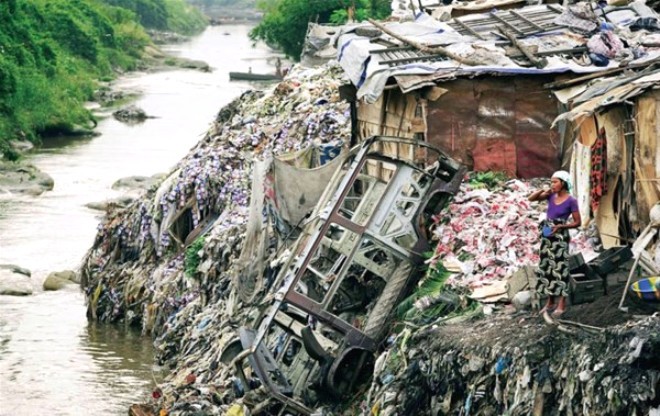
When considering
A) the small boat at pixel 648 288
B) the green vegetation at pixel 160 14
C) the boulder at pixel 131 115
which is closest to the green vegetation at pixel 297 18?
the boulder at pixel 131 115

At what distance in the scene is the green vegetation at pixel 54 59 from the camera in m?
33.2

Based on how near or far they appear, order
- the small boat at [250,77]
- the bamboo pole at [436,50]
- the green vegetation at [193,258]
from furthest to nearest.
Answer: the small boat at [250,77] → the green vegetation at [193,258] → the bamboo pole at [436,50]

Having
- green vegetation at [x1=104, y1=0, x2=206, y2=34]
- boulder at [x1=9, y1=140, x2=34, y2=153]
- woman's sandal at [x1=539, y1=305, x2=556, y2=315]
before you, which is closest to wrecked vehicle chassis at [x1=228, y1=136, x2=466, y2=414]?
woman's sandal at [x1=539, y1=305, x2=556, y2=315]

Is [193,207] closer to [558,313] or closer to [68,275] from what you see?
[68,275]

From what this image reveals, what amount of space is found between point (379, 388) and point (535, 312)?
1380 mm

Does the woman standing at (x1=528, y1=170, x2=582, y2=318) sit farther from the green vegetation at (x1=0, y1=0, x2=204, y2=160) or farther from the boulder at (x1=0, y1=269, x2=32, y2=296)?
the green vegetation at (x1=0, y1=0, x2=204, y2=160)

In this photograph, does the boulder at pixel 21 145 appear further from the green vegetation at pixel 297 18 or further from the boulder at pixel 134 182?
the green vegetation at pixel 297 18

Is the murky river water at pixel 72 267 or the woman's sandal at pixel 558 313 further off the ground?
the woman's sandal at pixel 558 313

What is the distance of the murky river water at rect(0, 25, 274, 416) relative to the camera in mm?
16188

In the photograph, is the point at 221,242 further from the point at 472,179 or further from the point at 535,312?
the point at 535,312

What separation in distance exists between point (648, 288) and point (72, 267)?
15.2m

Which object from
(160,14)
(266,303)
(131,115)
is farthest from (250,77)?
(266,303)

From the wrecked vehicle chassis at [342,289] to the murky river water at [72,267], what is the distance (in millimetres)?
3787

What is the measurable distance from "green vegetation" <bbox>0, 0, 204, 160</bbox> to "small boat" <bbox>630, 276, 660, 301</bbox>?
890 inches
